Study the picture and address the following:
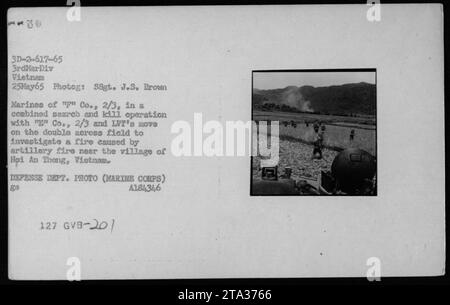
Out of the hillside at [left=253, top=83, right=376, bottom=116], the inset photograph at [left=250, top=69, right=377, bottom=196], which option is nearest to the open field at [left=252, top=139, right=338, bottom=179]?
the inset photograph at [left=250, top=69, right=377, bottom=196]

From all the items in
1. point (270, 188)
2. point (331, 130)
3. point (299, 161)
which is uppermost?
point (331, 130)

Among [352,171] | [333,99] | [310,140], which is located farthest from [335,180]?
[333,99]

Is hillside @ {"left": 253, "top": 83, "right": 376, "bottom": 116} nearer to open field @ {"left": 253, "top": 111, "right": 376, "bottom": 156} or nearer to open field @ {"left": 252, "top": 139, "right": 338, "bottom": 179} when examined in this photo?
open field @ {"left": 253, "top": 111, "right": 376, "bottom": 156}

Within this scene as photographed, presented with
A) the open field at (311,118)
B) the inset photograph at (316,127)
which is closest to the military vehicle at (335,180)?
the inset photograph at (316,127)

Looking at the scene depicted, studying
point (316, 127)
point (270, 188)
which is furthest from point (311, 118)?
point (270, 188)

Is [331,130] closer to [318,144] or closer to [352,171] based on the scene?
[318,144]

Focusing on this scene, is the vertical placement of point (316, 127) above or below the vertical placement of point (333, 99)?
below
